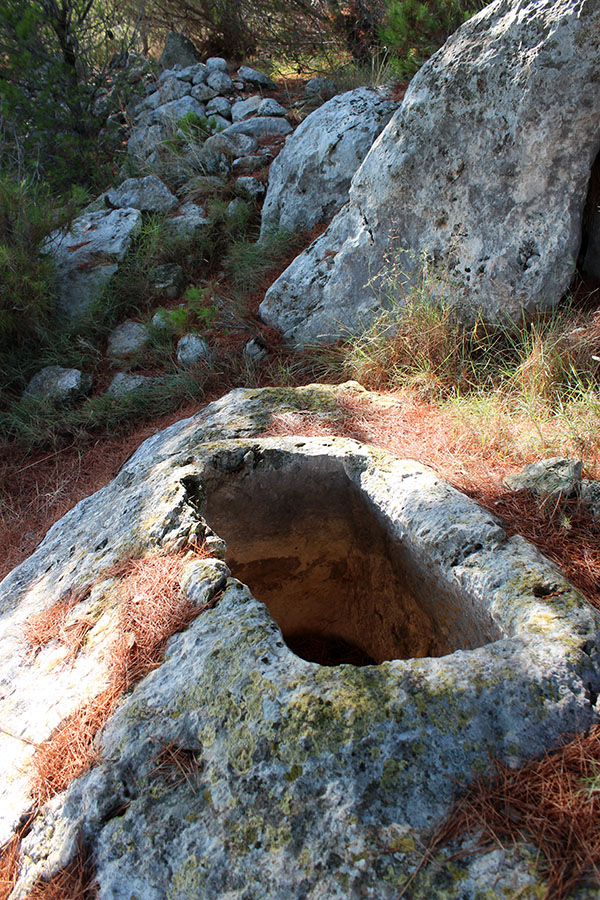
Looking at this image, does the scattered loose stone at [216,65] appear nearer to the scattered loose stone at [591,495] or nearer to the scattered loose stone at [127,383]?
the scattered loose stone at [127,383]

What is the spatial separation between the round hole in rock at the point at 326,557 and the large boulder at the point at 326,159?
412 centimetres

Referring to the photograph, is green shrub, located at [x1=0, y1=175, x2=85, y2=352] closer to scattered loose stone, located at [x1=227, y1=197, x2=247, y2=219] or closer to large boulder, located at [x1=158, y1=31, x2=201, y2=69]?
scattered loose stone, located at [x1=227, y1=197, x2=247, y2=219]

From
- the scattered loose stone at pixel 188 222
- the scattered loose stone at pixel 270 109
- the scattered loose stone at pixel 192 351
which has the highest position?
the scattered loose stone at pixel 270 109

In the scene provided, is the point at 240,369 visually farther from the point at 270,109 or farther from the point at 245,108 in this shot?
the point at 245,108

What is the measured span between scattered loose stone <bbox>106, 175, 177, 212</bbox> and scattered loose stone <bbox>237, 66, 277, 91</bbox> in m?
3.09

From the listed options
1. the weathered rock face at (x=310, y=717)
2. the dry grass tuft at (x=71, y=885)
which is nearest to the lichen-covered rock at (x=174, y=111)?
the weathered rock face at (x=310, y=717)

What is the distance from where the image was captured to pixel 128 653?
1.68 m

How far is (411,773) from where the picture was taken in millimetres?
1205

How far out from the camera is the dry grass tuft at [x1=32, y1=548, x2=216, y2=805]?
4.88ft

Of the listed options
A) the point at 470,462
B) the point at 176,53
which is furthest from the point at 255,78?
the point at 470,462

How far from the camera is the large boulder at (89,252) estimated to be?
5.80 meters

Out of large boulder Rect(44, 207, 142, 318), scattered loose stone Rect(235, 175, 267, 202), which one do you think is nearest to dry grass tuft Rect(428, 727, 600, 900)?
large boulder Rect(44, 207, 142, 318)

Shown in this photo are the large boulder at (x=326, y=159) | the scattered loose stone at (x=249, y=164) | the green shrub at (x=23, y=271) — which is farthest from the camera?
the scattered loose stone at (x=249, y=164)

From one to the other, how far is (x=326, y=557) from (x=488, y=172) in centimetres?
285
